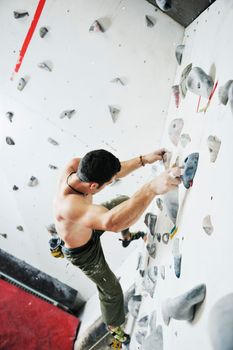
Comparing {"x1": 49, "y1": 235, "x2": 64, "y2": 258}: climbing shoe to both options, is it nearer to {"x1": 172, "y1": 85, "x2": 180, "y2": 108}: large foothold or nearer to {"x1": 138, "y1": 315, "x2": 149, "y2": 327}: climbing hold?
{"x1": 138, "y1": 315, "x2": 149, "y2": 327}: climbing hold

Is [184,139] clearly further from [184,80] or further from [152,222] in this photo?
[152,222]

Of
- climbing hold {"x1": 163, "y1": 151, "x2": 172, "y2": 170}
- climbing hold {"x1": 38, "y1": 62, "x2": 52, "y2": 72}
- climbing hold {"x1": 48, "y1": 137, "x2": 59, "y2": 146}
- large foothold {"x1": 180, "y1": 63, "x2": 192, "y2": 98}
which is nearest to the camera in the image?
large foothold {"x1": 180, "y1": 63, "x2": 192, "y2": 98}

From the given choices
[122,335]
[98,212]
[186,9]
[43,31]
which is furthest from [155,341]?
[43,31]

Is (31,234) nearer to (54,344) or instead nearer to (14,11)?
(54,344)

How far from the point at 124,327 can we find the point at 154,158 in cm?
116

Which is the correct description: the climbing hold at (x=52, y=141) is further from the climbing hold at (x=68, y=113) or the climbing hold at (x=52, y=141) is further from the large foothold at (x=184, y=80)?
the large foothold at (x=184, y=80)

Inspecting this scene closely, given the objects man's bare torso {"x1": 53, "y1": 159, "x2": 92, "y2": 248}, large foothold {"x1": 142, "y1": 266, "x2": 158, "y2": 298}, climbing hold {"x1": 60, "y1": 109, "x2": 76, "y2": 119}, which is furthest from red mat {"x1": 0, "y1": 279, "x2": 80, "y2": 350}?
climbing hold {"x1": 60, "y1": 109, "x2": 76, "y2": 119}

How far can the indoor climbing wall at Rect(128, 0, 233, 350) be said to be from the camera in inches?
35.6

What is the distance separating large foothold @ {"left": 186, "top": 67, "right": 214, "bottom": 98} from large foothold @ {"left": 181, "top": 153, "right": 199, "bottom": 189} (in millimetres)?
232

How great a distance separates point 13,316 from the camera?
2.52m

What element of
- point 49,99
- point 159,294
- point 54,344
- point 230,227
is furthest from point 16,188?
point 230,227

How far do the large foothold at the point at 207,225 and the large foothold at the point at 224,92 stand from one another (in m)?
0.35

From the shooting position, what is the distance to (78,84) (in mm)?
2162

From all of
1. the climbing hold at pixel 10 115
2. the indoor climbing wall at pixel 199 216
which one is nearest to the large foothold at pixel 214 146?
the indoor climbing wall at pixel 199 216
